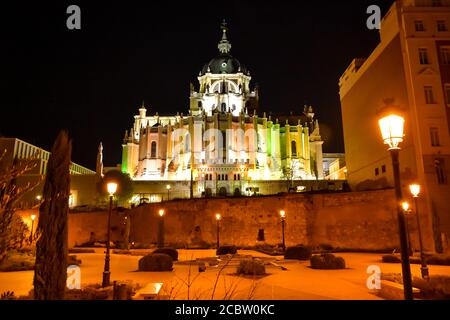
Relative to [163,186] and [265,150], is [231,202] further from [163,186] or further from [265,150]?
[265,150]

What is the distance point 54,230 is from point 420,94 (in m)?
26.7

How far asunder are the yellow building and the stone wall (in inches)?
110

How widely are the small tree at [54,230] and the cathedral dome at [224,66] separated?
246 ft

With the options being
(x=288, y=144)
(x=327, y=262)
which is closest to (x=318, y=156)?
(x=288, y=144)

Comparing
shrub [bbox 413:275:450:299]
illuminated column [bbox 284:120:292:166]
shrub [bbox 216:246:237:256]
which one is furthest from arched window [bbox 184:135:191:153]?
shrub [bbox 413:275:450:299]

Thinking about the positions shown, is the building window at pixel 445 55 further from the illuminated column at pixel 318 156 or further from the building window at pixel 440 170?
the illuminated column at pixel 318 156

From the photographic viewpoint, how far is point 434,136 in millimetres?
25203

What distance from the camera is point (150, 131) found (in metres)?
68.3

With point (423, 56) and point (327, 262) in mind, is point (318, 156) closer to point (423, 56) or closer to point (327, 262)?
point (423, 56)

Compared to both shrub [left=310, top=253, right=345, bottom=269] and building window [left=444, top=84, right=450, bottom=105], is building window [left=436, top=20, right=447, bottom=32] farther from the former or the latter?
shrub [left=310, top=253, right=345, bottom=269]

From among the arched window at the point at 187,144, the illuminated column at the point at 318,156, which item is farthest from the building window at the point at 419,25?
the arched window at the point at 187,144

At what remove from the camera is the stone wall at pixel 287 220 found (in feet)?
94.7
